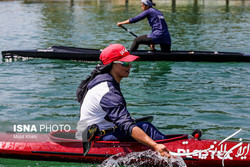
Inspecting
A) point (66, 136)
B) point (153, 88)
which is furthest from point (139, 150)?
point (153, 88)

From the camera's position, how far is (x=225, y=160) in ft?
19.8

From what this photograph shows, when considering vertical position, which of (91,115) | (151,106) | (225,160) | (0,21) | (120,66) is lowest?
(0,21)

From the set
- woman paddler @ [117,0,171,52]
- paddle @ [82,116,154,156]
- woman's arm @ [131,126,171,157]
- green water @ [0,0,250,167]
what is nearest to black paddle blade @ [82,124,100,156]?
paddle @ [82,116,154,156]

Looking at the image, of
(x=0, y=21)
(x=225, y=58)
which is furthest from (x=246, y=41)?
(x=0, y=21)

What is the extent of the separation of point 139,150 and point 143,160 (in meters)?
0.18

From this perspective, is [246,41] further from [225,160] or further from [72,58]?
[225,160]

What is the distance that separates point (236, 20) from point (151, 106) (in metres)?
21.4

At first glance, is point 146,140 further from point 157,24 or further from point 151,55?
point 151,55

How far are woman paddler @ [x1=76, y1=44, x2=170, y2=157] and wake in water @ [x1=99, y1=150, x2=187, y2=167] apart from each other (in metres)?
0.21

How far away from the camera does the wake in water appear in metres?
5.95

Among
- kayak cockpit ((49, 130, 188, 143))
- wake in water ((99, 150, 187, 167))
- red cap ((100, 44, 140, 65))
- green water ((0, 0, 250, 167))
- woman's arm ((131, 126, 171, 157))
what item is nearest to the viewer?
woman's arm ((131, 126, 171, 157))

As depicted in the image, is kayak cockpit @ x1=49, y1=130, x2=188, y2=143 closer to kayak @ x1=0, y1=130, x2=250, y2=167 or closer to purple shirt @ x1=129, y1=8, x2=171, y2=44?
kayak @ x1=0, y1=130, x2=250, y2=167

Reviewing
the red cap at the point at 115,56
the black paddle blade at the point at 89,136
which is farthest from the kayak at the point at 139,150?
the red cap at the point at 115,56

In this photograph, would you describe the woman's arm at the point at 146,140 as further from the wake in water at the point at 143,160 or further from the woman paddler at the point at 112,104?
the wake in water at the point at 143,160
